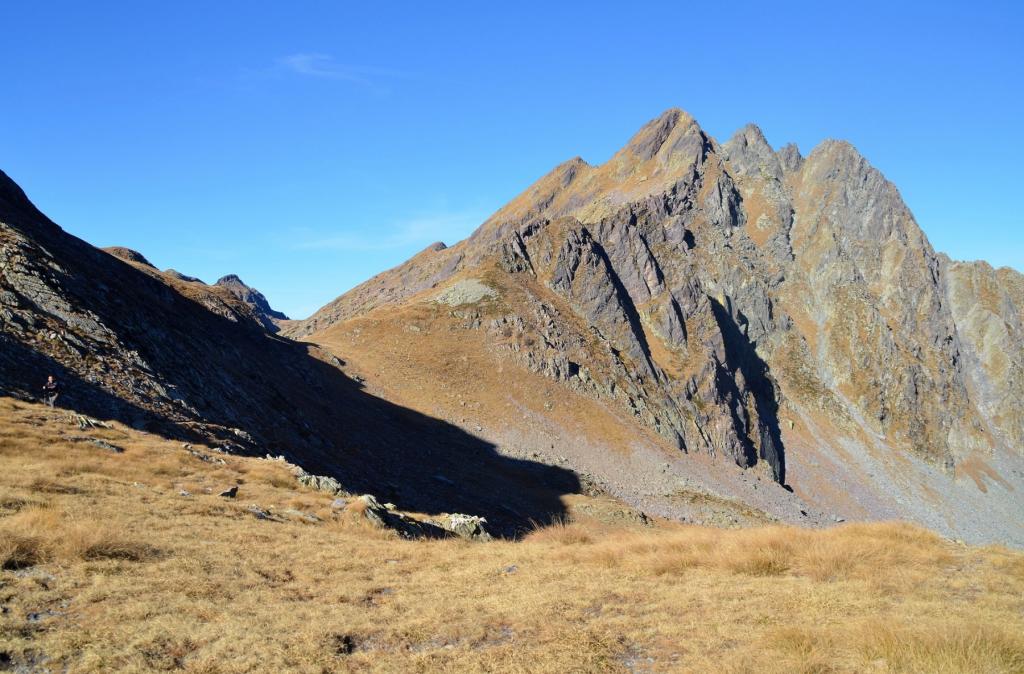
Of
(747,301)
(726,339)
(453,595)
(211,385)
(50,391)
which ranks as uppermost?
(747,301)

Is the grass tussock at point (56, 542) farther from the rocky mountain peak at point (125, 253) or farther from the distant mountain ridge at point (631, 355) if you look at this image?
the rocky mountain peak at point (125, 253)

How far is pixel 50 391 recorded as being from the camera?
2206cm

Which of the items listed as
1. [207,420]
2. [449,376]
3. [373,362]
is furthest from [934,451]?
[207,420]

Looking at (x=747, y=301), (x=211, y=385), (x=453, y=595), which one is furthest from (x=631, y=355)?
(x=453, y=595)

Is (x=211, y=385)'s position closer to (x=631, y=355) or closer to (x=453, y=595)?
(x=453, y=595)

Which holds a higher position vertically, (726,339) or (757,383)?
(726,339)

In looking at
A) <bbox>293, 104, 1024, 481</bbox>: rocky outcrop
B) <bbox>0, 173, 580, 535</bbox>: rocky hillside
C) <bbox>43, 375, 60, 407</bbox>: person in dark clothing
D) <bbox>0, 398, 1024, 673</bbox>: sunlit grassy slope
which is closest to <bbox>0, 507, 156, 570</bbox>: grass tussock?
<bbox>0, 398, 1024, 673</bbox>: sunlit grassy slope

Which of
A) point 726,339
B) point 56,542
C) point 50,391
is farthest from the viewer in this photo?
point 726,339

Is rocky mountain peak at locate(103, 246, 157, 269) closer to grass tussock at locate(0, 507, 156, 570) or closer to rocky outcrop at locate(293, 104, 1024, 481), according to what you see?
rocky outcrop at locate(293, 104, 1024, 481)

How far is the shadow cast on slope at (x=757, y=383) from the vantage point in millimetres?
91938

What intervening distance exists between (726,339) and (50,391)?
103 m

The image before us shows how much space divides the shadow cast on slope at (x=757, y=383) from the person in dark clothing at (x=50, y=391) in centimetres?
8868

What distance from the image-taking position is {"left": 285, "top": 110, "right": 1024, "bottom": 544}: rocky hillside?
7112cm

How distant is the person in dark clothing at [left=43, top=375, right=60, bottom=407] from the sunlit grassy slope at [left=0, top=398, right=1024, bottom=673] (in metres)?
5.37
